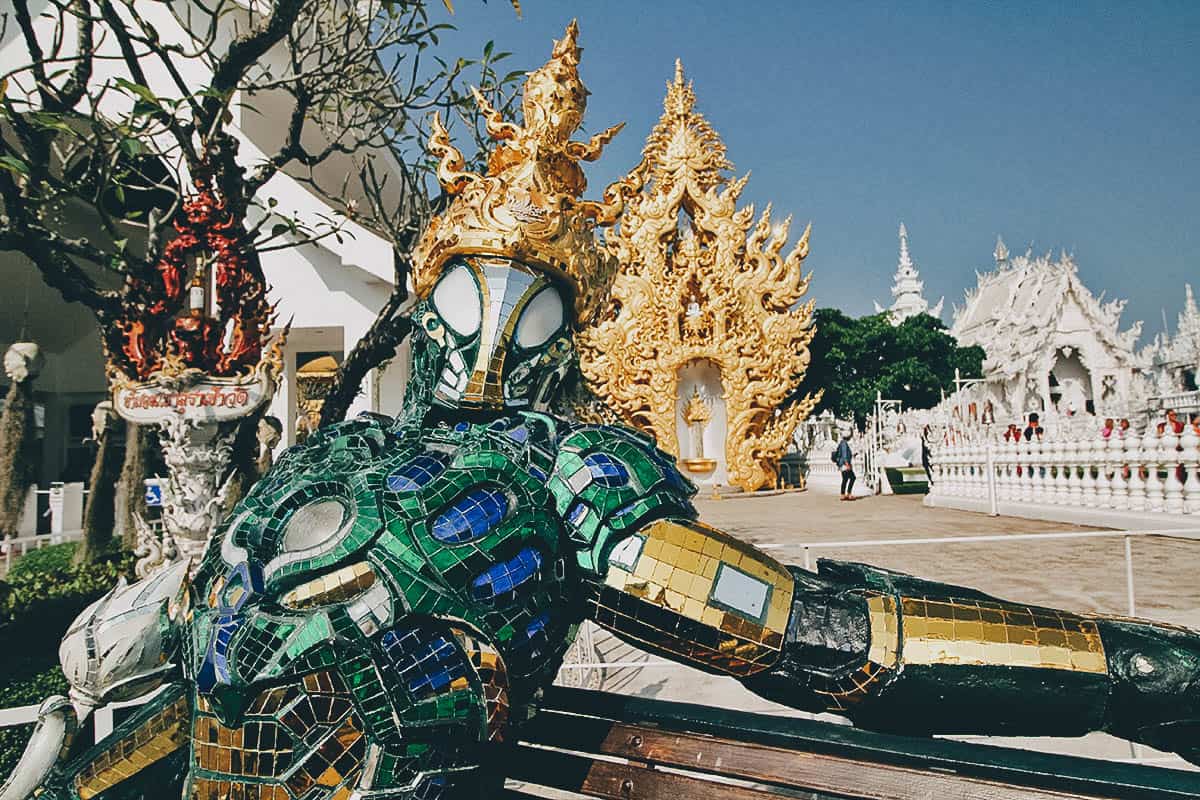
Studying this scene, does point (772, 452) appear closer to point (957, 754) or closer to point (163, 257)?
point (163, 257)

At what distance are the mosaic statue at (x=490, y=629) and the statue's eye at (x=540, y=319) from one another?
26mm

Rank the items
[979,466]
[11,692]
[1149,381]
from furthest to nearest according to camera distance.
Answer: [1149,381] < [979,466] < [11,692]

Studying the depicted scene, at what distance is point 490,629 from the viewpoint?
3.83ft

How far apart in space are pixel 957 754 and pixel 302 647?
1139mm

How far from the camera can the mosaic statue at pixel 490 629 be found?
110 cm

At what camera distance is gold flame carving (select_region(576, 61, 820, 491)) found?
17.6 metres

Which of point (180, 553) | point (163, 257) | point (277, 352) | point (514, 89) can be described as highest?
point (514, 89)

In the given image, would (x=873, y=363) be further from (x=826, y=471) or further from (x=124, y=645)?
(x=124, y=645)

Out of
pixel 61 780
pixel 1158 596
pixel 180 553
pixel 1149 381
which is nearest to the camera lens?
pixel 61 780

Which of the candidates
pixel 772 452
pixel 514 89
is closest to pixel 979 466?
pixel 772 452

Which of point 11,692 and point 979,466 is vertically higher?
point 979,466

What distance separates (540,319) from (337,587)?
2.15 ft

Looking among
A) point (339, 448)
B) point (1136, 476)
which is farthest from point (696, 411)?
point (339, 448)

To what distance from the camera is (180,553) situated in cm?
524
